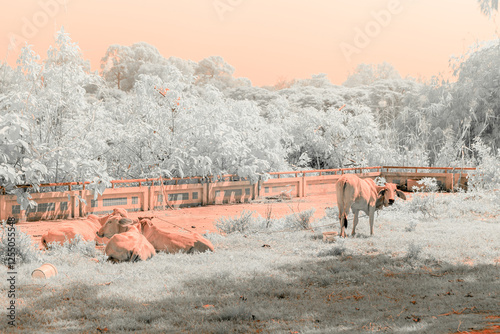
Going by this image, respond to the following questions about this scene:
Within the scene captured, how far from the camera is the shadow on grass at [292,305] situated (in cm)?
555

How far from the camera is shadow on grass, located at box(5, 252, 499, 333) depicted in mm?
5551

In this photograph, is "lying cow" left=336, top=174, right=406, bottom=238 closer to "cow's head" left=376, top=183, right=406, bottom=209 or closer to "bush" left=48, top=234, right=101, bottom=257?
"cow's head" left=376, top=183, right=406, bottom=209

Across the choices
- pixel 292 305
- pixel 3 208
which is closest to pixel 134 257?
pixel 292 305

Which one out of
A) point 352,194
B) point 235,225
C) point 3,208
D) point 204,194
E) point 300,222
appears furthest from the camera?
point 204,194

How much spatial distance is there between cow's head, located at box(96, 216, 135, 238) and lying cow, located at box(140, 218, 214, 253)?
437mm

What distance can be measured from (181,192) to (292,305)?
13027 mm

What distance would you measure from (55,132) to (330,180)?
A: 13.7 m

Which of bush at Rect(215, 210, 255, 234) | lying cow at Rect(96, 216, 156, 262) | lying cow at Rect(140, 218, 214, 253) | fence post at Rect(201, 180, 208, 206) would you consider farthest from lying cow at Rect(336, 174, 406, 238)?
fence post at Rect(201, 180, 208, 206)

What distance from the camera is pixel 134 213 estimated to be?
1703 cm

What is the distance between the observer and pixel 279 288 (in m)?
7.21

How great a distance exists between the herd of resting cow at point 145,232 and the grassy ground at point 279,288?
336 millimetres

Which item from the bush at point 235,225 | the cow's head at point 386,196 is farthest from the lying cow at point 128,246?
the cow's head at point 386,196

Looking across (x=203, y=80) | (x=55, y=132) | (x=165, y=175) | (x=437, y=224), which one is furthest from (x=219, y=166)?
(x=203, y=80)

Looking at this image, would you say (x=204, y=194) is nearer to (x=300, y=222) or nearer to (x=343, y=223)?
(x=300, y=222)
